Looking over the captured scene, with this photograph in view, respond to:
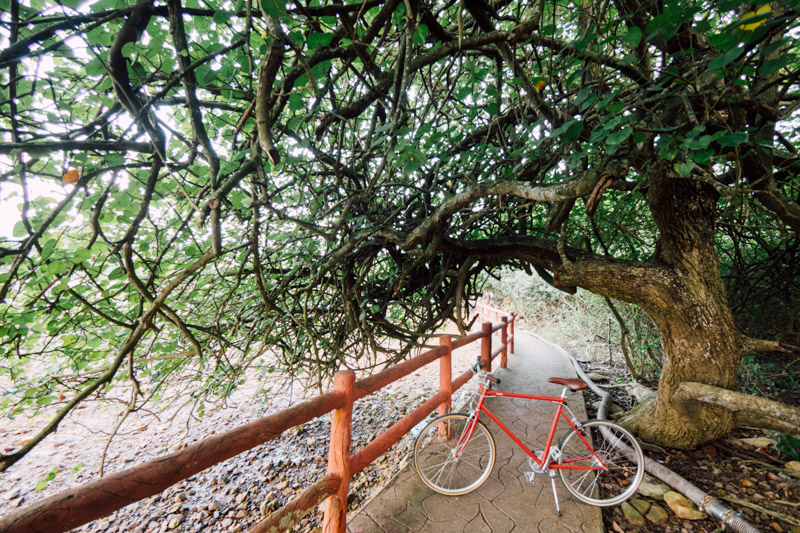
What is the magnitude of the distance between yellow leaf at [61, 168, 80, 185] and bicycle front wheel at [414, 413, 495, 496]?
275 centimetres

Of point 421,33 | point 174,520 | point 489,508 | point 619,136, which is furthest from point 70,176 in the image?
point 174,520

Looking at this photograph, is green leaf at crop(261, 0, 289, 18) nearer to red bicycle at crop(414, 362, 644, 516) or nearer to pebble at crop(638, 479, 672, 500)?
red bicycle at crop(414, 362, 644, 516)

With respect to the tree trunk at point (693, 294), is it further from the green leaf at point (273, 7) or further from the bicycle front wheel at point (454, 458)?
the green leaf at point (273, 7)

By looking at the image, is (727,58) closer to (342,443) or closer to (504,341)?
(342,443)

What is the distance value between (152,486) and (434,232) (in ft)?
7.47

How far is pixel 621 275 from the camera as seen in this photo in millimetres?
2775

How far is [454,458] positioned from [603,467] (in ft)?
3.87

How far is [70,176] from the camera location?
5.20ft

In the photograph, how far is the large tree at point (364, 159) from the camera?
133 centimetres

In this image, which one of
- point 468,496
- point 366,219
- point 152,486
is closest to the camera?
point 152,486

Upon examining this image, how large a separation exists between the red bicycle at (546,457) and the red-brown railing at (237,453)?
51cm

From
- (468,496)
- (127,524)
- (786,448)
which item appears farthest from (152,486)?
(786,448)

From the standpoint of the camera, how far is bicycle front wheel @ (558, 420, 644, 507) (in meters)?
2.51

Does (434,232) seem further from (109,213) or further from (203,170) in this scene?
(109,213)
